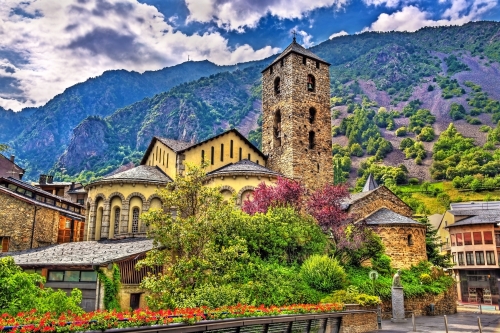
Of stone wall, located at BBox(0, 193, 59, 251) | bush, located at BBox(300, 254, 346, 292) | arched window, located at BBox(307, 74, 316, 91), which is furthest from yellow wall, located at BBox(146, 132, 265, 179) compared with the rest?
bush, located at BBox(300, 254, 346, 292)

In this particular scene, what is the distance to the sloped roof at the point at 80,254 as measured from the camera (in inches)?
885

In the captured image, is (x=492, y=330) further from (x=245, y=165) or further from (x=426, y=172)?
(x=426, y=172)

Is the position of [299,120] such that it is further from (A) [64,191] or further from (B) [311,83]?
(A) [64,191]

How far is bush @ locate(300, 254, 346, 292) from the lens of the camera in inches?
→ 915

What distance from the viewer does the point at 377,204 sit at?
116 ft

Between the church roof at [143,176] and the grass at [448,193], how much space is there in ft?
227

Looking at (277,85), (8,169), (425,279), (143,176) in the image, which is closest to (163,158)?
(143,176)

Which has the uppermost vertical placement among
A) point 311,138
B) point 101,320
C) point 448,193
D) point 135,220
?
point 448,193

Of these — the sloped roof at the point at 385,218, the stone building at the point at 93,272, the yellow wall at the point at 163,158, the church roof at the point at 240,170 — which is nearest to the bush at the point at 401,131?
the sloped roof at the point at 385,218

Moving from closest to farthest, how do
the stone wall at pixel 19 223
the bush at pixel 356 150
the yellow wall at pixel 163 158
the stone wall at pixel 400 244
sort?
the stone wall at pixel 19 223
the stone wall at pixel 400 244
the yellow wall at pixel 163 158
the bush at pixel 356 150

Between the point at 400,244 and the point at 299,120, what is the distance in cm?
1375

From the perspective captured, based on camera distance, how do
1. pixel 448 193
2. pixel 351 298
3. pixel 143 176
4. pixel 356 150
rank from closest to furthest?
pixel 351 298
pixel 143 176
pixel 448 193
pixel 356 150

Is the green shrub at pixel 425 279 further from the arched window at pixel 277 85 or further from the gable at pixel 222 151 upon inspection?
the arched window at pixel 277 85

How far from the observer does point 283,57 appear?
132 ft
